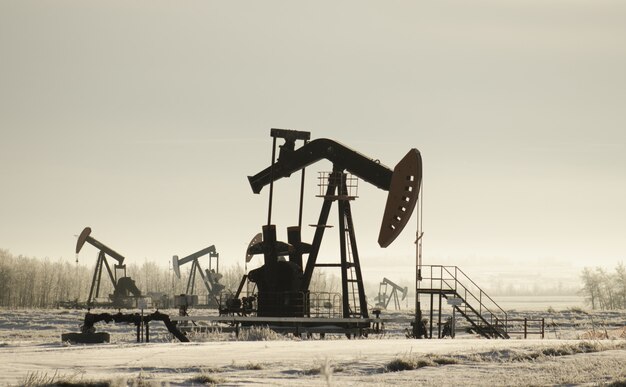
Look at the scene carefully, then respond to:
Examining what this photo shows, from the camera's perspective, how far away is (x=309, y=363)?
16391mm

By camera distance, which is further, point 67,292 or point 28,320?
point 67,292

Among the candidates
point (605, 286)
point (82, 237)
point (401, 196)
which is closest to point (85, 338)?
point (401, 196)

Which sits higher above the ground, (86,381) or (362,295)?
(362,295)

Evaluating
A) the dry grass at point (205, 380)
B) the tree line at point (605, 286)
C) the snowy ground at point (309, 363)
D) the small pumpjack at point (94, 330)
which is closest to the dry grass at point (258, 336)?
the small pumpjack at point (94, 330)

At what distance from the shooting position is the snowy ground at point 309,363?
46.9 feet

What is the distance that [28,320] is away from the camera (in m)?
47.9

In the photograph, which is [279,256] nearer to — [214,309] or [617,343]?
[617,343]

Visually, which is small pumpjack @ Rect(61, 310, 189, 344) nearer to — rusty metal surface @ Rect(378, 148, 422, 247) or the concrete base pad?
the concrete base pad

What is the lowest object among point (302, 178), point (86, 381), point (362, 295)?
point (86, 381)

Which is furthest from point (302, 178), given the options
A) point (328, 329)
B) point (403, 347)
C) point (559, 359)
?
point (559, 359)

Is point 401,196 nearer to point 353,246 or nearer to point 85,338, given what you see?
point 353,246

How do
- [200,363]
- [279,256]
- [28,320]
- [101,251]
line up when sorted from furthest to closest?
[101,251] < [28,320] < [279,256] < [200,363]

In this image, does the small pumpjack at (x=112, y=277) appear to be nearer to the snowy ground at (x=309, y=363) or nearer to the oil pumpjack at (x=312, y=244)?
the oil pumpjack at (x=312, y=244)

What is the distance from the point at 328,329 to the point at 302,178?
540 centimetres
